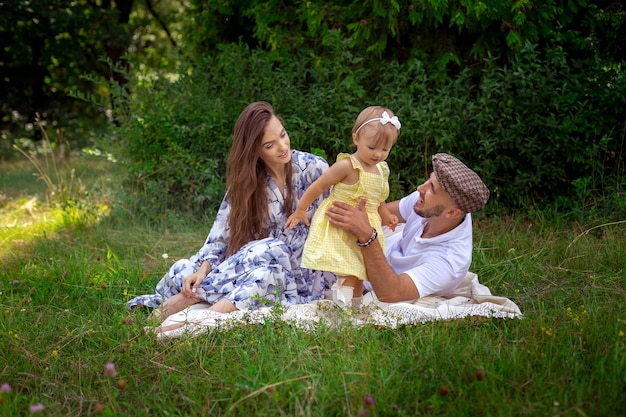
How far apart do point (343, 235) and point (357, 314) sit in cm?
42

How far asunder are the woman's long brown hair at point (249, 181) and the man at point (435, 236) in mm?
556

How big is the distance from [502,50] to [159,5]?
37.6 feet

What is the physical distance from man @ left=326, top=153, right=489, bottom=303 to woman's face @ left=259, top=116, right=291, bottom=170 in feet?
1.57

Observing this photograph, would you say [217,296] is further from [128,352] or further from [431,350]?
[431,350]

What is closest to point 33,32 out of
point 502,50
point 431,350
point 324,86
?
point 324,86

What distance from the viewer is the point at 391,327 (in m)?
2.96

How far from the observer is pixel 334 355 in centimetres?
264

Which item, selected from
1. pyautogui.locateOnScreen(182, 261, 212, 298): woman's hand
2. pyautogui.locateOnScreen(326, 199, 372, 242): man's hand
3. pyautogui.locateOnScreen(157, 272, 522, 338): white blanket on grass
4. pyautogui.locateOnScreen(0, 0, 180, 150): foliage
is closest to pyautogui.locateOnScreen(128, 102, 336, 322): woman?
pyautogui.locateOnScreen(182, 261, 212, 298): woman's hand

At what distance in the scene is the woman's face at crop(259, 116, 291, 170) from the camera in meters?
3.39

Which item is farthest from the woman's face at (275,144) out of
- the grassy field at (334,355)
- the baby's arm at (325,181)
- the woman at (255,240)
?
the grassy field at (334,355)

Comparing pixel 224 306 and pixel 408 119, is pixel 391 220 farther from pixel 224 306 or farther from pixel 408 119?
pixel 408 119

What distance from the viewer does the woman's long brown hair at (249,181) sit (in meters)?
3.40

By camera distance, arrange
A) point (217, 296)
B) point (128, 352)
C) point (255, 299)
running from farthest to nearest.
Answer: point (217, 296) → point (255, 299) → point (128, 352)

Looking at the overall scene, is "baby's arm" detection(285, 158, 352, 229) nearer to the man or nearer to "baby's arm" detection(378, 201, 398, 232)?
the man
